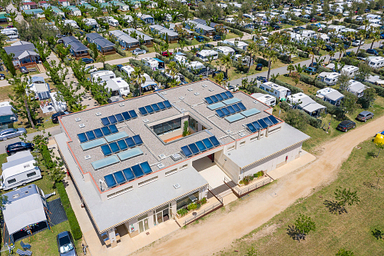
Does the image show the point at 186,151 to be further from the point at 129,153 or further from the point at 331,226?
the point at 331,226

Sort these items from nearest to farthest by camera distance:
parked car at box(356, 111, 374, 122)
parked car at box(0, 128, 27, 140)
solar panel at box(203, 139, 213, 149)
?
1. solar panel at box(203, 139, 213, 149)
2. parked car at box(0, 128, 27, 140)
3. parked car at box(356, 111, 374, 122)

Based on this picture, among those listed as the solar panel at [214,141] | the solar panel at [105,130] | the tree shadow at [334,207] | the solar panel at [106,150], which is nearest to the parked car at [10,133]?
the solar panel at [105,130]

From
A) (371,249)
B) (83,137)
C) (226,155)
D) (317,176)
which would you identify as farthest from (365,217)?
(83,137)

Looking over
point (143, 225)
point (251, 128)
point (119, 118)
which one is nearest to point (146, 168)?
point (143, 225)

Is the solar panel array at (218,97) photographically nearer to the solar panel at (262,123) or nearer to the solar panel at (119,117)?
the solar panel at (262,123)

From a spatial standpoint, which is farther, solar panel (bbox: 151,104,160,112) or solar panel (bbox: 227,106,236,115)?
solar panel (bbox: 227,106,236,115)

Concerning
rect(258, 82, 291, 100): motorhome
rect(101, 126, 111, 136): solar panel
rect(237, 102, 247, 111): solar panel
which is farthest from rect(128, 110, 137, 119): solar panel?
rect(258, 82, 291, 100): motorhome

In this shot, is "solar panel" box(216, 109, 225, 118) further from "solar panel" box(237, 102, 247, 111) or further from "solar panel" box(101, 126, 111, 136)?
"solar panel" box(101, 126, 111, 136)
